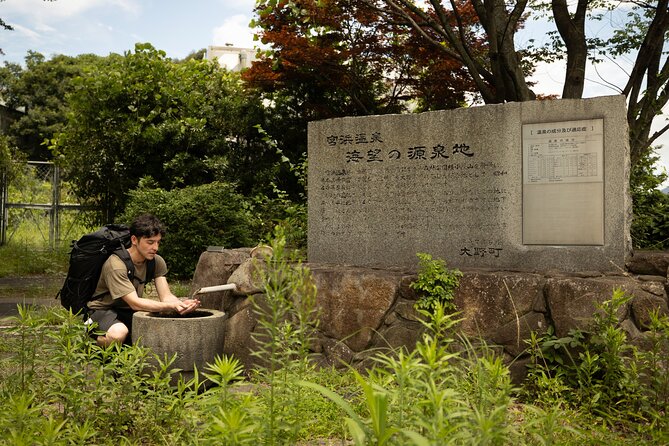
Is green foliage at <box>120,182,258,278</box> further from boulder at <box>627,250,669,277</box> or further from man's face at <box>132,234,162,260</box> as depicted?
boulder at <box>627,250,669,277</box>

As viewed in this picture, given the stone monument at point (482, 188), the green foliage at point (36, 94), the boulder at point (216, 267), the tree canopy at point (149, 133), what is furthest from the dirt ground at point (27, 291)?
the green foliage at point (36, 94)

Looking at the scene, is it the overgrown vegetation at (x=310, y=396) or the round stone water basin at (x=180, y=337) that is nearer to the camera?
the overgrown vegetation at (x=310, y=396)

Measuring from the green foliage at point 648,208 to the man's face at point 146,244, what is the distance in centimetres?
636

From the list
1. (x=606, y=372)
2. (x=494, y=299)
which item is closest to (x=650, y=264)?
(x=494, y=299)

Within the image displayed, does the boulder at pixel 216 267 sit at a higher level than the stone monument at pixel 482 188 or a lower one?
lower

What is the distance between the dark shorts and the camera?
4320 mm

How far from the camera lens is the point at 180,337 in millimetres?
4125

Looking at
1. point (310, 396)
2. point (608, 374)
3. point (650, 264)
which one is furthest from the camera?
point (650, 264)

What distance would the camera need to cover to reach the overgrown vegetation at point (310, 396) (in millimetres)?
1906

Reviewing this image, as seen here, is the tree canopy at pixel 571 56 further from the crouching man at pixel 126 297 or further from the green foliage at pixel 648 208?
the crouching man at pixel 126 297

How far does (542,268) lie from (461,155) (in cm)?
118

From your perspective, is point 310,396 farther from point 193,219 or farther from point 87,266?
point 193,219

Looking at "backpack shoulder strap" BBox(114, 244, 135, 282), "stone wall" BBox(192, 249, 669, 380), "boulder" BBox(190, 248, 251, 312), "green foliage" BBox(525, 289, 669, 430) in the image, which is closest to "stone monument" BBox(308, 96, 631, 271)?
"stone wall" BBox(192, 249, 669, 380)

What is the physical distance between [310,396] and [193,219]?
6.66 meters
